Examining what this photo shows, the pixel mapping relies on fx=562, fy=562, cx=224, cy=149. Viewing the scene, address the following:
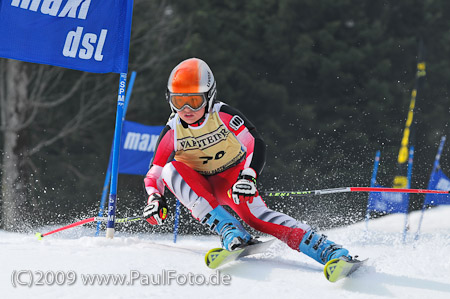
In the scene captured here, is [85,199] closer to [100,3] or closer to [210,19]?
[210,19]

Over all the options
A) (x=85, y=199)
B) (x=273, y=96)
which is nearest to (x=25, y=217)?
(x=85, y=199)

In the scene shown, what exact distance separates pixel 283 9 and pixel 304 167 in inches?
231

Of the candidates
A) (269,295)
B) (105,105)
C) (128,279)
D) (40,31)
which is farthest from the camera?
(105,105)

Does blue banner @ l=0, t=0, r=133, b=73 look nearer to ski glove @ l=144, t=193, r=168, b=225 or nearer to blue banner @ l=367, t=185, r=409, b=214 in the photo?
ski glove @ l=144, t=193, r=168, b=225

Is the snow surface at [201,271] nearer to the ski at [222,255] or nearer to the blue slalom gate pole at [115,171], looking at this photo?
the ski at [222,255]

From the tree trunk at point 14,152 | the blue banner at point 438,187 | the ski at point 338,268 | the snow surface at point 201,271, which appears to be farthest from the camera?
the tree trunk at point 14,152

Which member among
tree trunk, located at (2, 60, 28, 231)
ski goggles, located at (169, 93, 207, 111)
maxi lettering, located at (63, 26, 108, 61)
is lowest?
tree trunk, located at (2, 60, 28, 231)

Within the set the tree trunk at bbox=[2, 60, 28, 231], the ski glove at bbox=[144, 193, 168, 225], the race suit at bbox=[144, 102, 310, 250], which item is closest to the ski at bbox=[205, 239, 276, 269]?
the race suit at bbox=[144, 102, 310, 250]

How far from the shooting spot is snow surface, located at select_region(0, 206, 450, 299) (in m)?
2.83

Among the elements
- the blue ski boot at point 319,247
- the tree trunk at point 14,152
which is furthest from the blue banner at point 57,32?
the tree trunk at point 14,152

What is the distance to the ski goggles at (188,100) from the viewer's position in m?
3.53

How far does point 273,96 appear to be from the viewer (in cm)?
1578

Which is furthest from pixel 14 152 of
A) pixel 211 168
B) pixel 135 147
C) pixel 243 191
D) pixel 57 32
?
pixel 243 191

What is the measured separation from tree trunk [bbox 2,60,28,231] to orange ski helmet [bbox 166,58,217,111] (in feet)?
27.3
